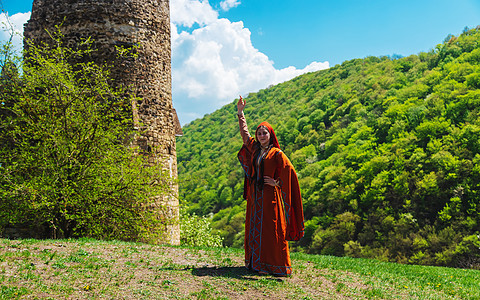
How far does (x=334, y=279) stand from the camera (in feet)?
23.3

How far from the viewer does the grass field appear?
516 centimetres

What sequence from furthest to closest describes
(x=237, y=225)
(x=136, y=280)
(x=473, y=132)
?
(x=237, y=225) → (x=473, y=132) → (x=136, y=280)

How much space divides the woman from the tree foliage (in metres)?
4.58

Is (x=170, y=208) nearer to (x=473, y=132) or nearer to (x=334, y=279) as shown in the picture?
(x=334, y=279)

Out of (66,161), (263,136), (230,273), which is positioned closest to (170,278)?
(230,273)

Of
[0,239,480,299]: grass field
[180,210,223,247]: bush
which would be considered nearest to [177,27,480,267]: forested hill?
[0,239,480,299]: grass field

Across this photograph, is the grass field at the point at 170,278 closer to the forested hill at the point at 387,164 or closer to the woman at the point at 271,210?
the woman at the point at 271,210

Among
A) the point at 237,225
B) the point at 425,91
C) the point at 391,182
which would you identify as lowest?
the point at 237,225

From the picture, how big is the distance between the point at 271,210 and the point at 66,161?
18.5ft

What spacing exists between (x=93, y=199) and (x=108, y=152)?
4.17ft

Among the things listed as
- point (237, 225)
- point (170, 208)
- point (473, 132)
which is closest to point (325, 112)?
point (237, 225)

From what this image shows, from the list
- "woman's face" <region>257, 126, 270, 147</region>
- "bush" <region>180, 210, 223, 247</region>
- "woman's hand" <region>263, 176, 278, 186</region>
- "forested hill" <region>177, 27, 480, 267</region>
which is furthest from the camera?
"forested hill" <region>177, 27, 480, 267</region>

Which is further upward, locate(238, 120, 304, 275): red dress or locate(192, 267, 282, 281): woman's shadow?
locate(238, 120, 304, 275): red dress

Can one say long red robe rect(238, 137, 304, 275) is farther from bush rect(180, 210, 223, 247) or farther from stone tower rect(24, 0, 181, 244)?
bush rect(180, 210, 223, 247)
